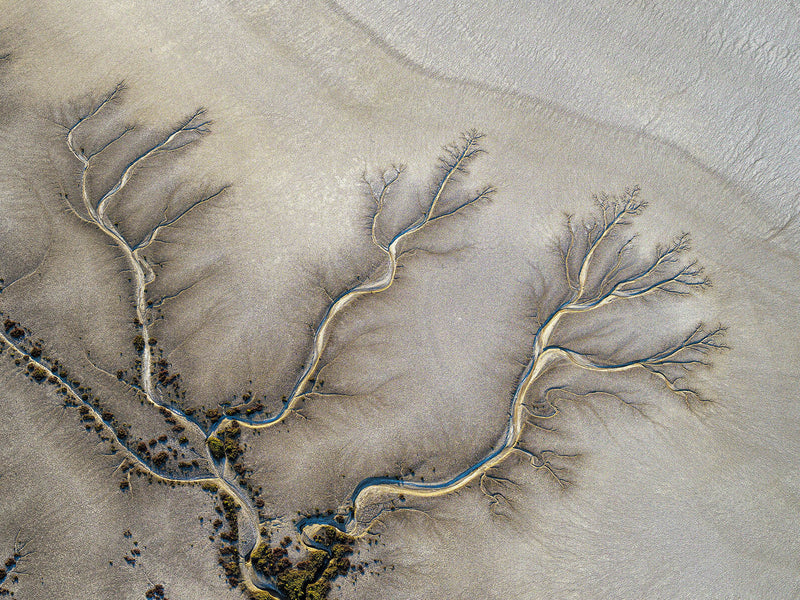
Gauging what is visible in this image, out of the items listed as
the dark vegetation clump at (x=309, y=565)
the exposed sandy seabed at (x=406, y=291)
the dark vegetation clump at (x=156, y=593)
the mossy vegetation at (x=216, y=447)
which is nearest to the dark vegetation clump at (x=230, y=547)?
the exposed sandy seabed at (x=406, y=291)

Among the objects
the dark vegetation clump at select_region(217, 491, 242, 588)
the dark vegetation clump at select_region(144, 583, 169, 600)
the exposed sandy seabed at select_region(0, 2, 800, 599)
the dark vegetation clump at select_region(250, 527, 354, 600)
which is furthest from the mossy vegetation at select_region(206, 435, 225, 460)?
the dark vegetation clump at select_region(144, 583, 169, 600)

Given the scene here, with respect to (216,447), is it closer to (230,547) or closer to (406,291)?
(230,547)

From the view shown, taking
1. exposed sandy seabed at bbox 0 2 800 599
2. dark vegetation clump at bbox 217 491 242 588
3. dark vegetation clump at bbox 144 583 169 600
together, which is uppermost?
exposed sandy seabed at bbox 0 2 800 599

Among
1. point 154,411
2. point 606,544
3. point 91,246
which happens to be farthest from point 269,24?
point 606,544

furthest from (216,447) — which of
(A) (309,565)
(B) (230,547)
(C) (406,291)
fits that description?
(C) (406,291)

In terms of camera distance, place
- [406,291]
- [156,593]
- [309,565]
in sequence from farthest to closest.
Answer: [406,291], [309,565], [156,593]

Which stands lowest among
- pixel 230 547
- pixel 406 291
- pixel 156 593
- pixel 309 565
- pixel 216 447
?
pixel 156 593

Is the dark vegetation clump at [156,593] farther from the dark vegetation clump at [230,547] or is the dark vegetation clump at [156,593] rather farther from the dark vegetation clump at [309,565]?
the dark vegetation clump at [309,565]

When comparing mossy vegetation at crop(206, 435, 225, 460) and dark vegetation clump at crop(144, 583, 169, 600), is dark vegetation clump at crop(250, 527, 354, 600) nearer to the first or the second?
dark vegetation clump at crop(144, 583, 169, 600)
